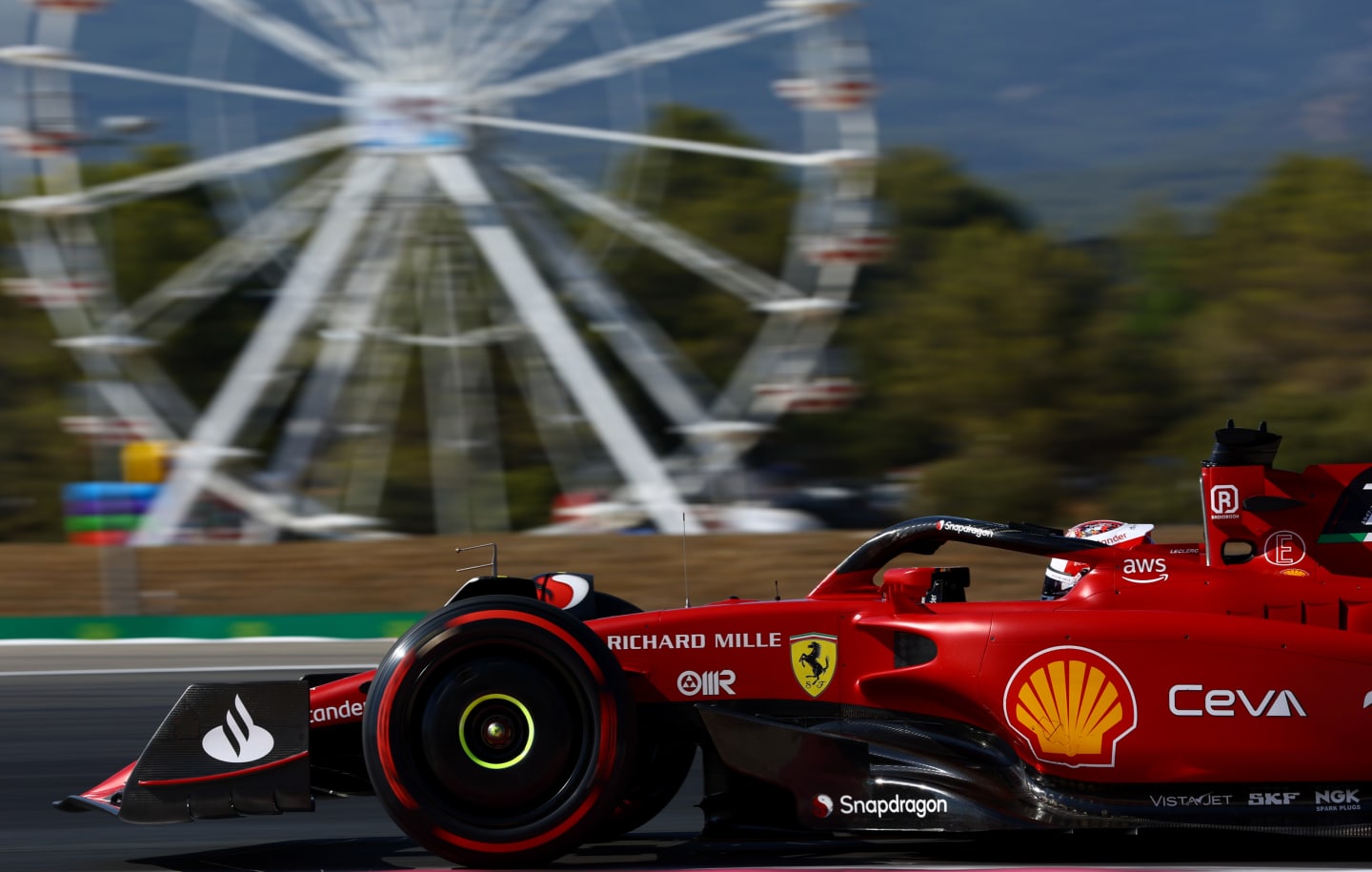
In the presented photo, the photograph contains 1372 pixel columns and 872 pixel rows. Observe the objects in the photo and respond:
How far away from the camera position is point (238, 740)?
475 cm

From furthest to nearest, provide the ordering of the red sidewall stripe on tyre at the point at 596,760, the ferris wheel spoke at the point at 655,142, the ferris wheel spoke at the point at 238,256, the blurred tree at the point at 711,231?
the blurred tree at the point at 711,231 → the ferris wheel spoke at the point at 238,256 → the ferris wheel spoke at the point at 655,142 → the red sidewall stripe on tyre at the point at 596,760

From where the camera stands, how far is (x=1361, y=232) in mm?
36625

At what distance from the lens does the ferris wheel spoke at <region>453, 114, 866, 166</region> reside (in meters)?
21.5

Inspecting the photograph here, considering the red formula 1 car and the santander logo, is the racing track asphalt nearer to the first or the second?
the red formula 1 car

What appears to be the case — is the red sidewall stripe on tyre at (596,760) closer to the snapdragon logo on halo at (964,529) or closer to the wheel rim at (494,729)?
the wheel rim at (494,729)

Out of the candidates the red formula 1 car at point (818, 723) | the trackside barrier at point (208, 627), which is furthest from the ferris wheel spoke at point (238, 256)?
the red formula 1 car at point (818, 723)

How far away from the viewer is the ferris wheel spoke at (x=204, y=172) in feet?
74.2

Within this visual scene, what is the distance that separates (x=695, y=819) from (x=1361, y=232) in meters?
35.0

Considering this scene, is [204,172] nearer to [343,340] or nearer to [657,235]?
[343,340]

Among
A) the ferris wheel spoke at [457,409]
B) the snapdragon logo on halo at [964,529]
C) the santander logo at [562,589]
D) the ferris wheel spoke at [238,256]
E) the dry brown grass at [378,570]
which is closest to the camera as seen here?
the snapdragon logo on halo at [964,529]

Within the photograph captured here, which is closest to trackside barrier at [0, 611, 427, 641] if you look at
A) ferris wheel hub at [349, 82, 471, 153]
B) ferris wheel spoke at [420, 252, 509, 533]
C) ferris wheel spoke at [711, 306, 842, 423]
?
ferris wheel spoke at [420, 252, 509, 533]

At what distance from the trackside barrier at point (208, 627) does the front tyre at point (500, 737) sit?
7711mm

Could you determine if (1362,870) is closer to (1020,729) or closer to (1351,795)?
(1351,795)

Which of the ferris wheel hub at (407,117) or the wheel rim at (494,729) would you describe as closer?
the wheel rim at (494,729)
